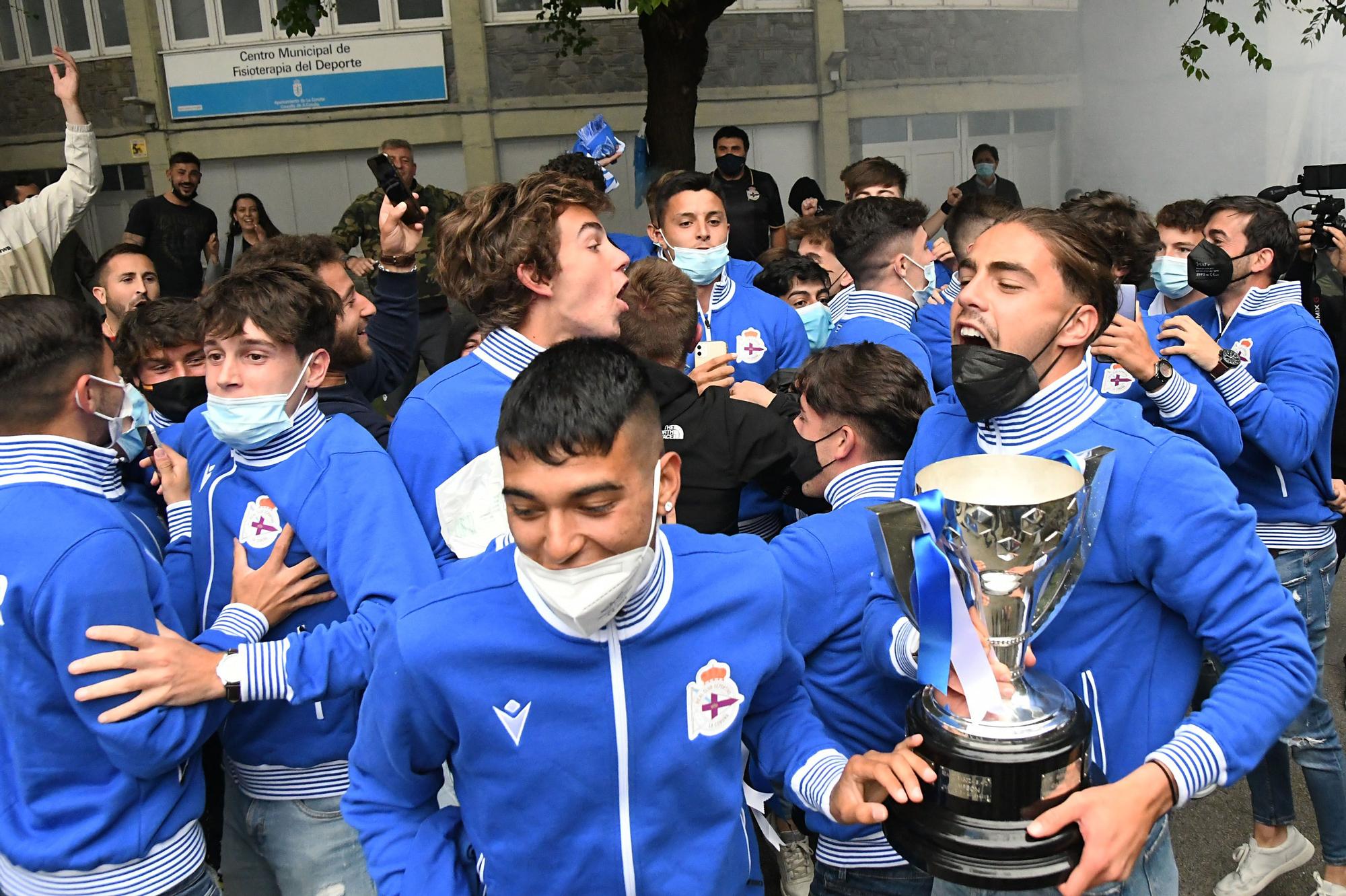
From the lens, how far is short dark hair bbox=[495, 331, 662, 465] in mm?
1760

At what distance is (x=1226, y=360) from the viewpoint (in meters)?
3.36

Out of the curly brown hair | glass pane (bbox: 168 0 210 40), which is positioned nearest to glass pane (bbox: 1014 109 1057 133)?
glass pane (bbox: 168 0 210 40)

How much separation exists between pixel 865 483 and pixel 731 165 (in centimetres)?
673

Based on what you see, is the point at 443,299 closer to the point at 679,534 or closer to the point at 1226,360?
the point at 1226,360

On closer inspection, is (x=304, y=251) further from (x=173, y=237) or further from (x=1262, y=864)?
(x=173, y=237)

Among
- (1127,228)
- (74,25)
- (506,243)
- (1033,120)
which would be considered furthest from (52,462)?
(1033,120)

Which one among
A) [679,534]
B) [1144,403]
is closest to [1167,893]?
[679,534]

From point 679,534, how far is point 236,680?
1.02 m

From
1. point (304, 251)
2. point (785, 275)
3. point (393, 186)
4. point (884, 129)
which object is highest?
point (884, 129)

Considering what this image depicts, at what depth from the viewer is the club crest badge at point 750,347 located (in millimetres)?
4742

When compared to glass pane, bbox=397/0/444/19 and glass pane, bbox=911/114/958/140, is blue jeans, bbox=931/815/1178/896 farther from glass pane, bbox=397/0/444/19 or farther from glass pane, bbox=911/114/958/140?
glass pane, bbox=911/114/958/140

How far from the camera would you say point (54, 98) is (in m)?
17.7

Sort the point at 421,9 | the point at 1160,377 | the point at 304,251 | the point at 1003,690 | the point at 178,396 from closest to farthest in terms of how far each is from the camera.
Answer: the point at 1003,690
the point at 1160,377
the point at 178,396
the point at 304,251
the point at 421,9

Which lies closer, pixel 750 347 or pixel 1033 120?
pixel 750 347
